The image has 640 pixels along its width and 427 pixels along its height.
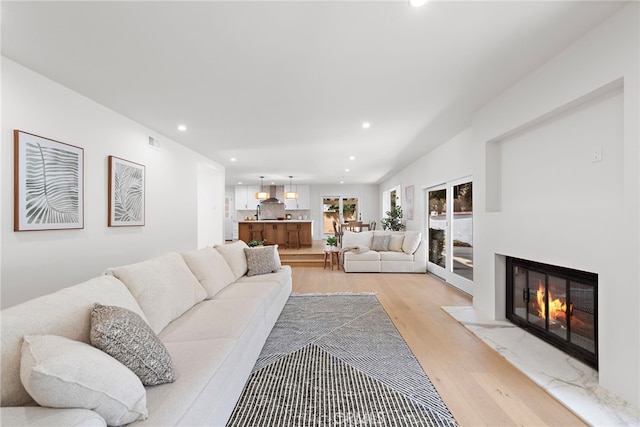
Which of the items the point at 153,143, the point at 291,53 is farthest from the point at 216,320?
the point at 153,143

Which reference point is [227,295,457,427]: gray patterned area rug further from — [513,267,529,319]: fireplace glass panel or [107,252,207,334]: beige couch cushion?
[513,267,529,319]: fireplace glass panel

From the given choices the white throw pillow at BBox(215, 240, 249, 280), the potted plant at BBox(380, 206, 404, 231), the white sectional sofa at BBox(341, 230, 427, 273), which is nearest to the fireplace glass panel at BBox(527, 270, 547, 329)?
the white sectional sofa at BBox(341, 230, 427, 273)

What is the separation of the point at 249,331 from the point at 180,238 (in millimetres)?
3388

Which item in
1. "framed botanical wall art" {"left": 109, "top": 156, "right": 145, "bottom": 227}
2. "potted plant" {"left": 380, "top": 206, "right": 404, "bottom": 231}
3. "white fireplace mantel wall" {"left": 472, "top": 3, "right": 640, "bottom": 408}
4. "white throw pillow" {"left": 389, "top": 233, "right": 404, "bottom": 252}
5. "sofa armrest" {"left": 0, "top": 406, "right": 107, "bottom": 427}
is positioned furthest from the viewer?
"potted plant" {"left": 380, "top": 206, "right": 404, "bottom": 231}

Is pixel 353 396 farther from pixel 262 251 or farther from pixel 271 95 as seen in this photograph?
pixel 271 95

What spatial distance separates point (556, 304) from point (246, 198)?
1022cm

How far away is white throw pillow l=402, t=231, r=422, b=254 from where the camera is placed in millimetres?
6170

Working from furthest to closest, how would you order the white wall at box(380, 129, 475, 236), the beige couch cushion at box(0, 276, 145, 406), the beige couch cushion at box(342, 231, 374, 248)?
the beige couch cushion at box(342, 231, 374, 248) < the white wall at box(380, 129, 475, 236) < the beige couch cushion at box(0, 276, 145, 406)

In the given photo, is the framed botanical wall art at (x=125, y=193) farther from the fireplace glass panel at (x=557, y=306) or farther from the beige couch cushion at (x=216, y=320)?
the fireplace glass panel at (x=557, y=306)

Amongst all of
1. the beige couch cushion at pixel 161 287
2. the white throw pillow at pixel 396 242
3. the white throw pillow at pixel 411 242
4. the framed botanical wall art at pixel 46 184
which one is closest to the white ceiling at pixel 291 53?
the framed botanical wall art at pixel 46 184

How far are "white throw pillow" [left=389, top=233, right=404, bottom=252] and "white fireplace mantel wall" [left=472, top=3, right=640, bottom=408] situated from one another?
128 inches

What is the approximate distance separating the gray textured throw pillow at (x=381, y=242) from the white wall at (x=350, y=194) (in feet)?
16.1

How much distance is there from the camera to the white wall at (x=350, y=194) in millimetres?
11602

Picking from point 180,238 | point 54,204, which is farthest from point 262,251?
point 54,204
